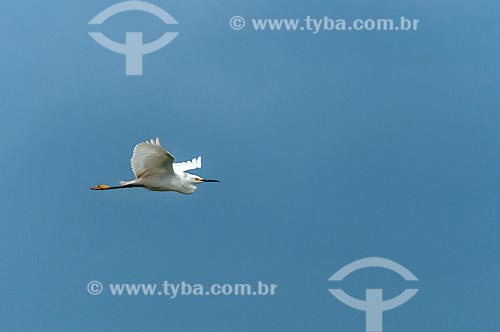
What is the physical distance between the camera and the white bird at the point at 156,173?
59.0 ft

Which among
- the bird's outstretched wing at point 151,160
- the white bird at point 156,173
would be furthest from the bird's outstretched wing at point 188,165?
the bird's outstretched wing at point 151,160

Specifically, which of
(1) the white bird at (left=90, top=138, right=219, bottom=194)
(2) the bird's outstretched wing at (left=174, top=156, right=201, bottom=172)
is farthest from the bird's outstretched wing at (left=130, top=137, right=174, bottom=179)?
(2) the bird's outstretched wing at (left=174, top=156, right=201, bottom=172)

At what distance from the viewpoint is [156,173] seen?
18.9 m

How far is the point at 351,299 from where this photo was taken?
25453 millimetres

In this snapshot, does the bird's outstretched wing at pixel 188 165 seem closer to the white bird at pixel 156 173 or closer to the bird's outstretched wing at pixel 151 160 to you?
the white bird at pixel 156 173

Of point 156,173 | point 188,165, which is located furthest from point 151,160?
point 188,165

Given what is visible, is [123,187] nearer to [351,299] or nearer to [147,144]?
[147,144]

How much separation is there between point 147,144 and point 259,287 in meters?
6.73

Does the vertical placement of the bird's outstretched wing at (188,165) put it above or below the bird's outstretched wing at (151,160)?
above

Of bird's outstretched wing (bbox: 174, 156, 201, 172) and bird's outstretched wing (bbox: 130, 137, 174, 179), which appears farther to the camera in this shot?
bird's outstretched wing (bbox: 174, 156, 201, 172)

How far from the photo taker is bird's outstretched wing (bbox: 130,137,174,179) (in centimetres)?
1778

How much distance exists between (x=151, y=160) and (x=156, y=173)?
1.88 feet

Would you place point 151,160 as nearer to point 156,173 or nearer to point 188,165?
point 156,173

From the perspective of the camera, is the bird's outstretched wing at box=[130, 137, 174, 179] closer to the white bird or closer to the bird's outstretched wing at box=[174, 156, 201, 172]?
the white bird
